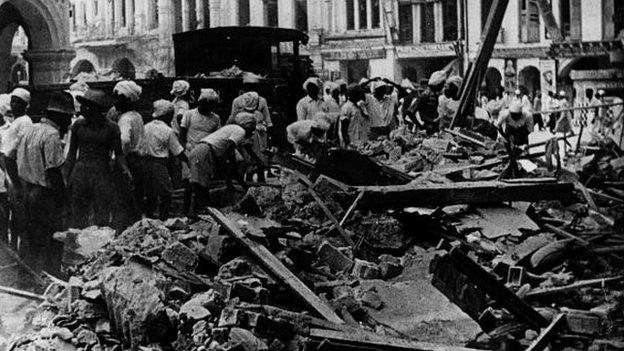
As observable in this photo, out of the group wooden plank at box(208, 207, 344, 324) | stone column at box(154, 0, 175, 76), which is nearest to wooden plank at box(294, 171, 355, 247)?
wooden plank at box(208, 207, 344, 324)

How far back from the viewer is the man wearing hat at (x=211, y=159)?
8578 mm

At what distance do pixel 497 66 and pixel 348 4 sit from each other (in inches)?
319

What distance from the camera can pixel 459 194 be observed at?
8156mm

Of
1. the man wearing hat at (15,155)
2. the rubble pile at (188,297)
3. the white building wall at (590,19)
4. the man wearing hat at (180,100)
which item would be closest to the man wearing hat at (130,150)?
the man wearing hat at (15,155)

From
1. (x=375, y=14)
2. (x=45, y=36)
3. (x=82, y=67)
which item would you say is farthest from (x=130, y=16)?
(x=45, y=36)

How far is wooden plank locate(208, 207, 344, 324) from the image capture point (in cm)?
555

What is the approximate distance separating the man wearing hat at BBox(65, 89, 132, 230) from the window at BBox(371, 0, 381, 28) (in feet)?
97.6

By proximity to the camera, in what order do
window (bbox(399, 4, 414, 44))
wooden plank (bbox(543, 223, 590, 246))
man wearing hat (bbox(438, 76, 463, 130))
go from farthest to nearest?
window (bbox(399, 4, 414, 44)) → man wearing hat (bbox(438, 76, 463, 130)) → wooden plank (bbox(543, 223, 590, 246))

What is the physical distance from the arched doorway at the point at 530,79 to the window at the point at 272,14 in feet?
43.0

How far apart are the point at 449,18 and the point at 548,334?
103ft

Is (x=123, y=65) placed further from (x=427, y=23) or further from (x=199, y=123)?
(x=199, y=123)

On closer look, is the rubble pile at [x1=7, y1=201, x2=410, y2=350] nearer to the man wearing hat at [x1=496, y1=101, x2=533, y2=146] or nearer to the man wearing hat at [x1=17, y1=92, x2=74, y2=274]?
the man wearing hat at [x1=17, y1=92, x2=74, y2=274]

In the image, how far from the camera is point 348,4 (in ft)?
122

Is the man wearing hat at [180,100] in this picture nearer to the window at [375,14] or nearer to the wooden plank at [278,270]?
the wooden plank at [278,270]
